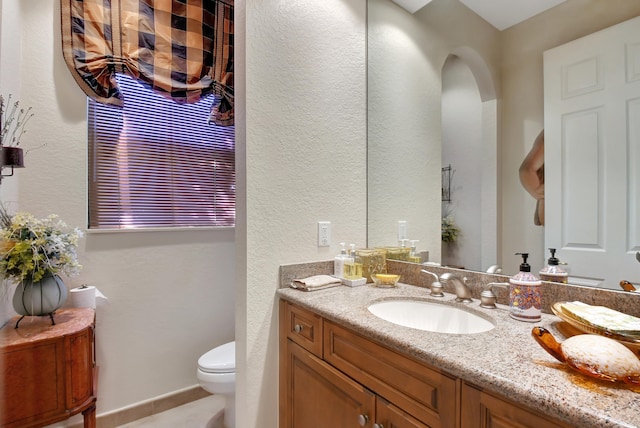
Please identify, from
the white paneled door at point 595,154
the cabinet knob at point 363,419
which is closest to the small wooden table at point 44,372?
the cabinet knob at point 363,419

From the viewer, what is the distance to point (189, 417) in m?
1.95

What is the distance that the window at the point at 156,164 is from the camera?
1.88 m

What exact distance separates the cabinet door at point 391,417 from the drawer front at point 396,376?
0.05 feet

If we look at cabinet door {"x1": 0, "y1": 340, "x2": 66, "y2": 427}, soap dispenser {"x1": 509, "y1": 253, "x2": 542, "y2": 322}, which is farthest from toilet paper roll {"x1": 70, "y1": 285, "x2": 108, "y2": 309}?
soap dispenser {"x1": 509, "y1": 253, "x2": 542, "y2": 322}

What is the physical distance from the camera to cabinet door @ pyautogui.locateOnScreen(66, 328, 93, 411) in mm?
1434

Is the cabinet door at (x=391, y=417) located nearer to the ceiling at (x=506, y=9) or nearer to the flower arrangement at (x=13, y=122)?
the ceiling at (x=506, y=9)

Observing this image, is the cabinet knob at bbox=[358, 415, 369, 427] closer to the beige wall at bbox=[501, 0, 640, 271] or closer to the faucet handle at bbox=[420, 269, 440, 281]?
the faucet handle at bbox=[420, 269, 440, 281]

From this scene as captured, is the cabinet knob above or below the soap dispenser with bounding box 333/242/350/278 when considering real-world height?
below

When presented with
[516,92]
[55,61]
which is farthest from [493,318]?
[55,61]

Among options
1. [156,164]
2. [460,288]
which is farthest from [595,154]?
[156,164]

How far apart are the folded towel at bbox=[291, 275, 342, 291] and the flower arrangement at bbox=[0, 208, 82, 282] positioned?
1.18m

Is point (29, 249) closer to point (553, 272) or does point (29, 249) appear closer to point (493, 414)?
point (493, 414)

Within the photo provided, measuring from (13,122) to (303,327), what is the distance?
6.05ft

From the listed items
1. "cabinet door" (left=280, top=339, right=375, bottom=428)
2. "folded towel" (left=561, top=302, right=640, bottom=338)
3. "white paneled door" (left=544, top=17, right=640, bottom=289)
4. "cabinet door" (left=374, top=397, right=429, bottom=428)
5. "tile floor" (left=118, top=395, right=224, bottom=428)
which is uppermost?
"white paneled door" (left=544, top=17, right=640, bottom=289)
